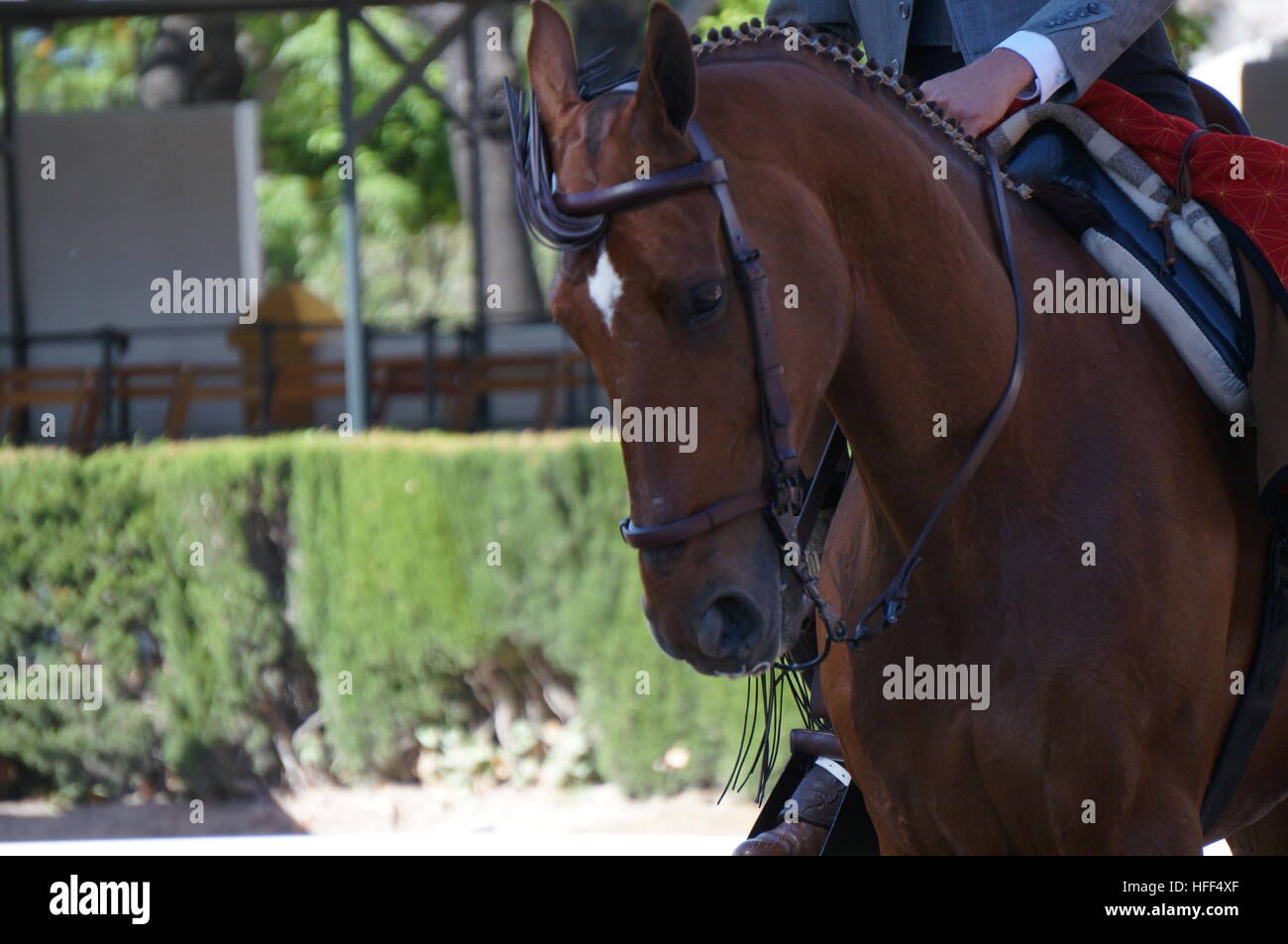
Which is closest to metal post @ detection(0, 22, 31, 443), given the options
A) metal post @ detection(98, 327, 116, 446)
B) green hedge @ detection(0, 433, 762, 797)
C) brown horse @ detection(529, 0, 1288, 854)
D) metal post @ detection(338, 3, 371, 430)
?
metal post @ detection(98, 327, 116, 446)

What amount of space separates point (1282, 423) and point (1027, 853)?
0.78 metres

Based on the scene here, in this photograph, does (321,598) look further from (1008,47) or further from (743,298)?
(743,298)

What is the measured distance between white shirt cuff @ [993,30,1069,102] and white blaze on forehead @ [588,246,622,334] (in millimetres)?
1055

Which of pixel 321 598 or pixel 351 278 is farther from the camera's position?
pixel 351 278

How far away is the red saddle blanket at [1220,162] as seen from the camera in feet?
8.52

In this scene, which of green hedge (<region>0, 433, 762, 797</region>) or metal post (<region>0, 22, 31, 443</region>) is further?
metal post (<region>0, 22, 31, 443</region>)

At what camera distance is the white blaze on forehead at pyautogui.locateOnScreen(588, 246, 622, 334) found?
199 cm

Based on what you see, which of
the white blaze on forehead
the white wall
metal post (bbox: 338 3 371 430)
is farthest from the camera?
the white wall

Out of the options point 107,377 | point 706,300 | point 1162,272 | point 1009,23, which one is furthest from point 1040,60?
point 107,377

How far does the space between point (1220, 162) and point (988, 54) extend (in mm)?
454

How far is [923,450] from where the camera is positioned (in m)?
2.36

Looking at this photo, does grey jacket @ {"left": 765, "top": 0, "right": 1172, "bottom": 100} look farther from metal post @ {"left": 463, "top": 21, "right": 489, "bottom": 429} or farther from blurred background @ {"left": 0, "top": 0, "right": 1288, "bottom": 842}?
metal post @ {"left": 463, "top": 21, "right": 489, "bottom": 429}

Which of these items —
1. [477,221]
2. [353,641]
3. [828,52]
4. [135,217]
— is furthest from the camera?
[477,221]

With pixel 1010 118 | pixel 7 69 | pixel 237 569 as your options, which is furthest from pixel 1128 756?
pixel 7 69
